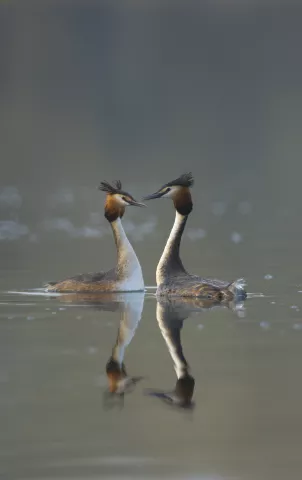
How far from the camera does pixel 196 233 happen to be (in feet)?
76.1

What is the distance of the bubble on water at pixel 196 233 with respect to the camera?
22438mm

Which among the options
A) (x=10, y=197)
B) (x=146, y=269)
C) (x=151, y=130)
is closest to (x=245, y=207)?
(x=10, y=197)

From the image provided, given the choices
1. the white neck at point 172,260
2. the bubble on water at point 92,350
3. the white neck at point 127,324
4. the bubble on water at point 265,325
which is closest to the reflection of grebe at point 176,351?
the white neck at point 127,324

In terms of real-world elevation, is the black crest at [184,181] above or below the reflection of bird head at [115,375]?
above

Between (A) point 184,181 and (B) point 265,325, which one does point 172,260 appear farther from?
(B) point 265,325

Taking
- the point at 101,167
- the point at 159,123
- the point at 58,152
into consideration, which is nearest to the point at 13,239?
the point at 101,167

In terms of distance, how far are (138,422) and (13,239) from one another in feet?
43.1

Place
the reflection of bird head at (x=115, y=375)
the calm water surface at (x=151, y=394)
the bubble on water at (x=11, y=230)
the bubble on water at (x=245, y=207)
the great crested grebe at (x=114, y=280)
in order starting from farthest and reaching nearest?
the bubble on water at (x=245, y=207)
the bubble on water at (x=11, y=230)
the great crested grebe at (x=114, y=280)
the reflection of bird head at (x=115, y=375)
the calm water surface at (x=151, y=394)

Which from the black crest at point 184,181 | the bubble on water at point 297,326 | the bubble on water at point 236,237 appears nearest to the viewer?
the bubble on water at point 297,326

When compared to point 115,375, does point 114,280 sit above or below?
above

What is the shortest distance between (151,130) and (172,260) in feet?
128

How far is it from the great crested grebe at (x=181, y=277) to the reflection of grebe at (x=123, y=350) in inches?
13.3

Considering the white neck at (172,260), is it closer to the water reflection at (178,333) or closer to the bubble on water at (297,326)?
the water reflection at (178,333)

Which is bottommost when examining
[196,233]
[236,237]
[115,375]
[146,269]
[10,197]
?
[115,375]
